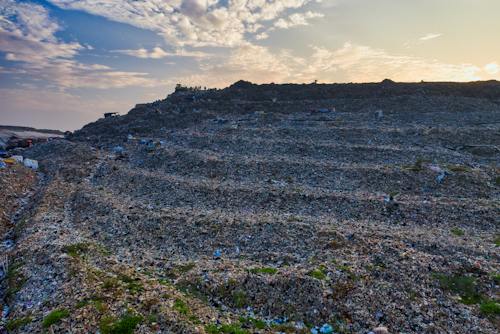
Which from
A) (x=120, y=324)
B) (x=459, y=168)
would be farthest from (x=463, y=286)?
(x=459, y=168)

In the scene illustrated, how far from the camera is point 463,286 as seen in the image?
1441 cm

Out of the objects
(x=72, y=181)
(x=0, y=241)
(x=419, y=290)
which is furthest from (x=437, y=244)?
(x=72, y=181)

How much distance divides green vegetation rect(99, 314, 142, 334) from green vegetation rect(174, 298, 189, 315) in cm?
134

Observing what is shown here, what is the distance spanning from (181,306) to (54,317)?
163 inches

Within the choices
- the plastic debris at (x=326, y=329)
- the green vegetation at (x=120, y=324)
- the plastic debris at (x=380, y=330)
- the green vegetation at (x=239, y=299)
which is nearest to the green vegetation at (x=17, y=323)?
the green vegetation at (x=120, y=324)

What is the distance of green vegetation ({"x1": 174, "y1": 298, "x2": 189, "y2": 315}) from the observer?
12.5 metres

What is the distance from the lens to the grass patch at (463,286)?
45.1 feet

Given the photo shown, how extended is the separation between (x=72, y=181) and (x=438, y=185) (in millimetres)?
30257

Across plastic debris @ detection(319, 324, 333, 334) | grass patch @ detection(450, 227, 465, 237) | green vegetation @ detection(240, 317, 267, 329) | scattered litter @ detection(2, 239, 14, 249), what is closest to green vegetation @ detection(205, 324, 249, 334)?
green vegetation @ detection(240, 317, 267, 329)

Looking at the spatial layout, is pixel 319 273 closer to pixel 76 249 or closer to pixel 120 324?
pixel 120 324

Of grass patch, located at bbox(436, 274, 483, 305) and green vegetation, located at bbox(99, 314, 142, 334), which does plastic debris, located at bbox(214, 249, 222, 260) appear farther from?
grass patch, located at bbox(436, 274, 483, 305)

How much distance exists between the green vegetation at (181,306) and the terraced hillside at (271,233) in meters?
0.07

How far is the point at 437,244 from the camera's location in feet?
58.0

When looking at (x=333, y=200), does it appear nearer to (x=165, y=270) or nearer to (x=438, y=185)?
(x=438, y=185)
